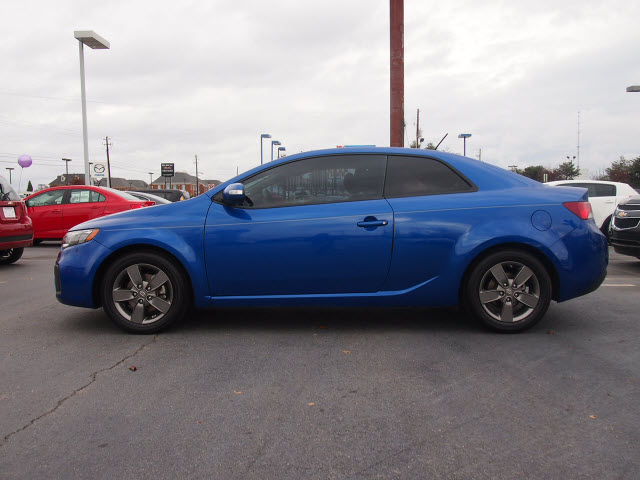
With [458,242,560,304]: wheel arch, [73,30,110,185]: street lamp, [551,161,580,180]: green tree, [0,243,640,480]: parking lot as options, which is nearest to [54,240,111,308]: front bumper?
[0,243,640,480]: parking lot

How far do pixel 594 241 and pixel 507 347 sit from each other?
1.21 m

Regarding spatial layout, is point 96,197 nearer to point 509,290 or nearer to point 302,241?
point 302,241

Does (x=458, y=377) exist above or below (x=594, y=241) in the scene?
below

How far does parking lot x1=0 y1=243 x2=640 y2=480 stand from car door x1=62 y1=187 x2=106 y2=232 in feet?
25.8

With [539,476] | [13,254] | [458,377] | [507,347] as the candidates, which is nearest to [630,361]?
[507,347]

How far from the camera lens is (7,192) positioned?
910 cm

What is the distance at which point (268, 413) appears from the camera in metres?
2.82

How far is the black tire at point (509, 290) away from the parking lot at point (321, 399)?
16 cm

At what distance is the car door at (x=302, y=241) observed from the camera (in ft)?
13.7

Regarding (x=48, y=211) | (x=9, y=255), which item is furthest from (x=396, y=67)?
(x=9, y=255)

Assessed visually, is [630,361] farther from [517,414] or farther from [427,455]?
[427,455]

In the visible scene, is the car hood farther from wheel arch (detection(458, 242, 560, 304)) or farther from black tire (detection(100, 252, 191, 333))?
wheel arch (detection(458, 242, 560, 304))

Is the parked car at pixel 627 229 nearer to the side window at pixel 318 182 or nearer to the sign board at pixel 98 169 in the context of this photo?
the side window at pixel 318 182

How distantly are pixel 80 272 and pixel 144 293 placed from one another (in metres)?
0.56
